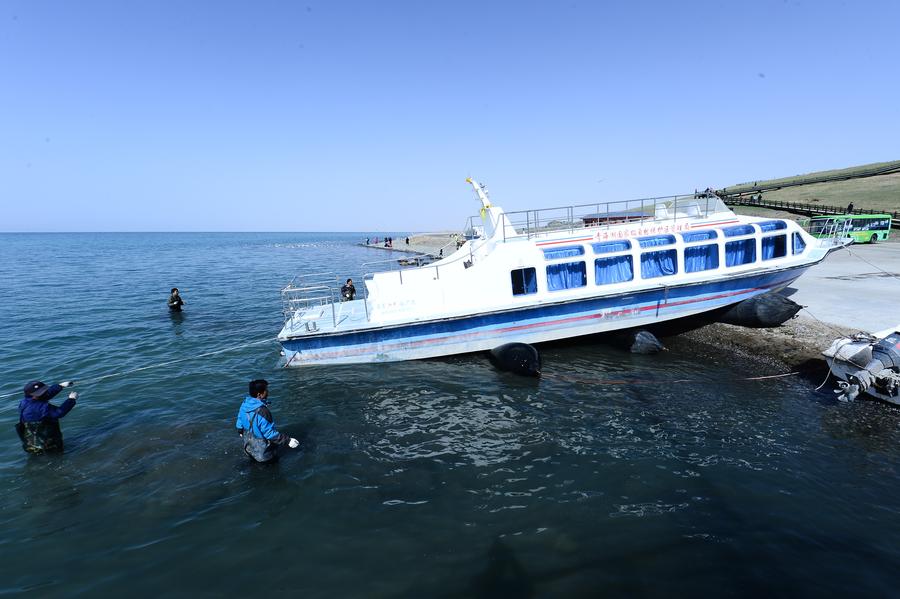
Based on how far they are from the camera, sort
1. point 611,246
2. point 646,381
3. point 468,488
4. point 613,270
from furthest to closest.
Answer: point 613,270 → point 611,246 → point 646,381 → point 468,488

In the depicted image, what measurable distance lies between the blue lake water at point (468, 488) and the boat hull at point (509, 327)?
0.75m

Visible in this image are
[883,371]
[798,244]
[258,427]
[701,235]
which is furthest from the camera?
[798,244]

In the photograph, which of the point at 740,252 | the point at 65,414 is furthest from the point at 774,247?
the point at 65,414

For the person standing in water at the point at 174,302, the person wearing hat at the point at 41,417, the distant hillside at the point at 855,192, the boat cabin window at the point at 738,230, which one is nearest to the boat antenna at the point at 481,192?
the boat cabin window at the point at 738,230

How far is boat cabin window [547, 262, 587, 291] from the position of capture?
14656mm

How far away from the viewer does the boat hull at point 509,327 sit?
46.3 ft

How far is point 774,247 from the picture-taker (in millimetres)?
15844

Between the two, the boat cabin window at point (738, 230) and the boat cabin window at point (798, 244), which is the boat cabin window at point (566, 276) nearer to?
the boat cabin window at point (738, 230)

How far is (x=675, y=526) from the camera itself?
21.9ft

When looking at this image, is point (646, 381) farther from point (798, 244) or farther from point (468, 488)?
point (798, 244)

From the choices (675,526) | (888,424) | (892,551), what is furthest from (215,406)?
(888,424)

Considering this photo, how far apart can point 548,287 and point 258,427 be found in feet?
33.7

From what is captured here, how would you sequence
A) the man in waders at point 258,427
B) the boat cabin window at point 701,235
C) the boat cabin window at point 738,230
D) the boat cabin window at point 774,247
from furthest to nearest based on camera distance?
the boat cabin window at point 774,247 → the boat cabin window at point 738,230 → the boat cabin window at point 701,235 → the man in waders at point 258,427

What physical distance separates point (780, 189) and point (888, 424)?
75.2m
